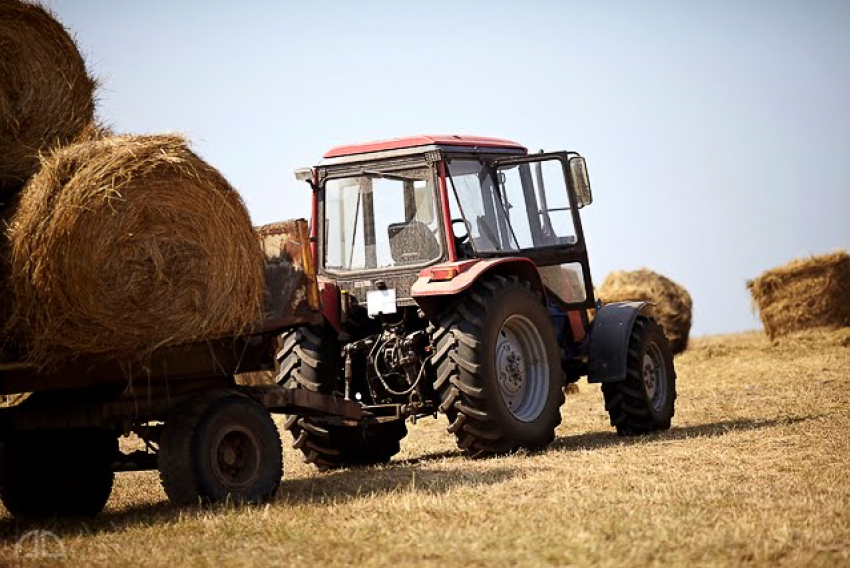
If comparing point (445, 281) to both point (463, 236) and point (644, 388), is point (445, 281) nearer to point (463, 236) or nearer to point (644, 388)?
point (463, 236)

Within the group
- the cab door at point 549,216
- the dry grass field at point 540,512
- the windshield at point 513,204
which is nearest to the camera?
the dry grass field at point 540,512

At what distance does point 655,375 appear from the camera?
1152cm

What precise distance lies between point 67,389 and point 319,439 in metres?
3.05

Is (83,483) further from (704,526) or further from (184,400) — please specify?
(704,526)

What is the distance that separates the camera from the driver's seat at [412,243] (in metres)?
9.82

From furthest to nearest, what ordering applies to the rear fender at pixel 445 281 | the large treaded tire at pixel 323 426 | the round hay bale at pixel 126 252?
the large treaded tire at pixel 323 426 < the rear fender at pixel 445 281 < the round hay bale at pixel 126 252

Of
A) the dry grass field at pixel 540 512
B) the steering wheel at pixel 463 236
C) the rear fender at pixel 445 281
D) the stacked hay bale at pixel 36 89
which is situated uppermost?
the stacked hay bale at pixel 36 89

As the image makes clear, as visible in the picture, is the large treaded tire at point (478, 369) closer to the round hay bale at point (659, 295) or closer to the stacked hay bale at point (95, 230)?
the stacked hay bale at point (95, 230)

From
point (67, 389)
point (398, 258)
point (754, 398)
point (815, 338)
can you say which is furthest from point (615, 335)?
point (815, 338)

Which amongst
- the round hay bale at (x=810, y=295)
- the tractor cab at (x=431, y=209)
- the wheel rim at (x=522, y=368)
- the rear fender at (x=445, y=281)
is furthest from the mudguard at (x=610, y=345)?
the round hay bale at (x=810, y=295)

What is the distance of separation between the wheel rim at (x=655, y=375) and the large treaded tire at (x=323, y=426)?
7.37ft

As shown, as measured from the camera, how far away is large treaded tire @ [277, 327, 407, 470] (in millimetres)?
9742

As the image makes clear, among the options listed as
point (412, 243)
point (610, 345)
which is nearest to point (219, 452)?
point (412, 243)

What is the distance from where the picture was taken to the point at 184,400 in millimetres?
7484
